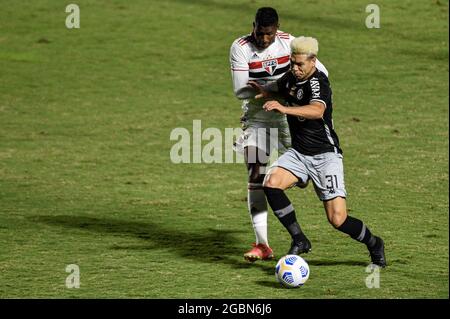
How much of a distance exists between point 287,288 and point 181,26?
46.2 ft

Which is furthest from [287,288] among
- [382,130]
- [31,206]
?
[382,130]

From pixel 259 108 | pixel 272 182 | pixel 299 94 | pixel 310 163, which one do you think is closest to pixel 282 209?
pixel 272 182

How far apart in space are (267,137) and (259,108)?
0.94 ft

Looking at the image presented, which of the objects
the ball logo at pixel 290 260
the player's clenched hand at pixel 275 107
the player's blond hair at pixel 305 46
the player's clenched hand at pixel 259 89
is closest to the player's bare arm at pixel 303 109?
the player's clenched hand at pixel 275 107

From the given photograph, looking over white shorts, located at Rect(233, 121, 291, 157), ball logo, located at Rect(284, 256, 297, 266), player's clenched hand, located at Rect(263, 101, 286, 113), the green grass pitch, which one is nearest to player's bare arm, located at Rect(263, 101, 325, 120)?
player's clenched hand, located at Rect(263, 101, 286, 113)

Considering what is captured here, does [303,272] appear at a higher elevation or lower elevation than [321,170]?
lower

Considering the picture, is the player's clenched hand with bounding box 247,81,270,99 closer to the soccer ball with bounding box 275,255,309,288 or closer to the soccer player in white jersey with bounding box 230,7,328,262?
the soccer player in white jersey with bounding box 230,7,328,262

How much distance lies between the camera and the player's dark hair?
9.53 metres

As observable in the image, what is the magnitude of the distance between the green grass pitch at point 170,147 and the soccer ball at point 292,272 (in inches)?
4.8

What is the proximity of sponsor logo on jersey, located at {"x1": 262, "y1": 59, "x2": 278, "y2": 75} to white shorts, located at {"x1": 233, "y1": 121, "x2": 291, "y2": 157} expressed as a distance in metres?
0.54

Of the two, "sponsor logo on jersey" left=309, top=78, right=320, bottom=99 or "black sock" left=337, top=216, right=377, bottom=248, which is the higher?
"sponsor logo on jersey" left=309, top=78, right=320, bottom=99

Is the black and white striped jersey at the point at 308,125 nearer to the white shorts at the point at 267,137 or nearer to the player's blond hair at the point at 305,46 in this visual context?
the player's blond hair at the point at 305,46

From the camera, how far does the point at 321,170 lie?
9.35m

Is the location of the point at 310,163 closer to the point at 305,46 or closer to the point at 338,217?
the point at 338,217
